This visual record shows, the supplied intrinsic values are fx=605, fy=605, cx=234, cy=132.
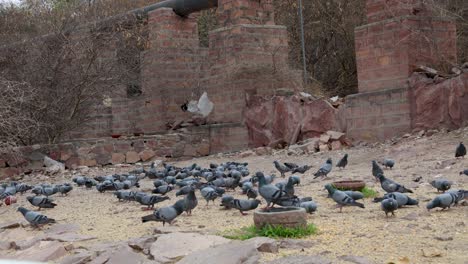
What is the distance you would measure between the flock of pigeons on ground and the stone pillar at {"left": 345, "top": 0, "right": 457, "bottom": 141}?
2750mm

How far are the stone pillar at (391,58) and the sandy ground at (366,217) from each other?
3.16 ft

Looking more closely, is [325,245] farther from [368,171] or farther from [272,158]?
[272,158]

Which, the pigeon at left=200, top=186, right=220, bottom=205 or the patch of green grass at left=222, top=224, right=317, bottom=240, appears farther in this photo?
the pigeon at left=200, top=186, right=220, bottom=205

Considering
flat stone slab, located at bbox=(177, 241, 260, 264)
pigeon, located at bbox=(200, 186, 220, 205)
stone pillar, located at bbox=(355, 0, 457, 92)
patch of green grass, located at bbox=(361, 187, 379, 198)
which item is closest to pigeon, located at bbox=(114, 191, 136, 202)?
pigeon, located at bbox=(200, 186, 220, 205)

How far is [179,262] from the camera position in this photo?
4355 mm

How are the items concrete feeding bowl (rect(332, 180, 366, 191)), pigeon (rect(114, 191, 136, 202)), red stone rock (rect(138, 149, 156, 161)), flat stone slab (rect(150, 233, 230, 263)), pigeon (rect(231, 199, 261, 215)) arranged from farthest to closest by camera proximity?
red stone rock (rect(138, 149, 156, 161)) < pigeon (rect(114, 191, 136, 202)) < concrete feeding bowl (rect(332, 180, 366, 191)) < pigeon (rect(231, 199, 261, 215)) < flat stone slab (rect(150, 233, 230, 263))

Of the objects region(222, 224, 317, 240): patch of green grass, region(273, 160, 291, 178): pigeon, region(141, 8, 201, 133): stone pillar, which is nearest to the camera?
region(222, 224, 317, 240): patch of green grass

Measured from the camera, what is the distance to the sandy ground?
4230mm

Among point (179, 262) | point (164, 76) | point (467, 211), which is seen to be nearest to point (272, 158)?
point (164, 76)

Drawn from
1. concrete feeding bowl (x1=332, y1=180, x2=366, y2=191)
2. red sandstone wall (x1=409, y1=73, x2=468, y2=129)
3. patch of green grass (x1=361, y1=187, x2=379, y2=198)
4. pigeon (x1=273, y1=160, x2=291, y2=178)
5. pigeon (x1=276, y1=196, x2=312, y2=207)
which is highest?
red sandstone wall (x1=409, y1=73, x2=468, y2=129)

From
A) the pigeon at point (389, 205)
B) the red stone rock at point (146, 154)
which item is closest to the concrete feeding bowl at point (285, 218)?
the pigeon at point (389, 205)

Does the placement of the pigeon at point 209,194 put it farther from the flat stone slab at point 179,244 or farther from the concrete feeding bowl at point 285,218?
the concrete feeding bowl at point 285,218

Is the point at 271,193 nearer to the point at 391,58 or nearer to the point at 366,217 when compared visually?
the point at 366,217

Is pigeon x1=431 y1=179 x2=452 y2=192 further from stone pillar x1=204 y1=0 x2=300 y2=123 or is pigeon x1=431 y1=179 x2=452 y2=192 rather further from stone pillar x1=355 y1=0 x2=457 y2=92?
stone pillar x1=204 y1=0 x2=300 y2=123
